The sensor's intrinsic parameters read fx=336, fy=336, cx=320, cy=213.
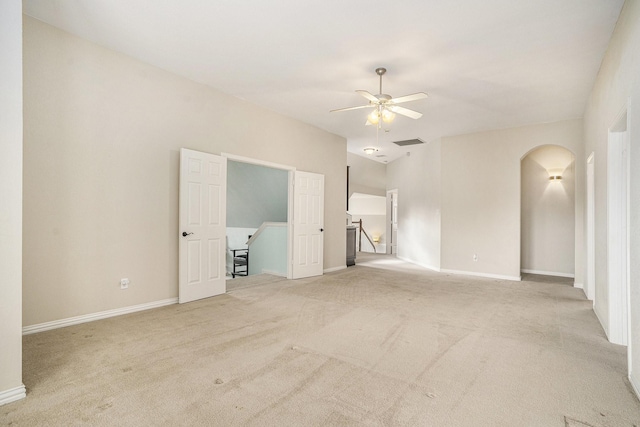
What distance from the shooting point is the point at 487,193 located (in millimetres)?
6812

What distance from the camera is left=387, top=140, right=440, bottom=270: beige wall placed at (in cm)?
764

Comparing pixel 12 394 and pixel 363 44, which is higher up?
pixel 363 44

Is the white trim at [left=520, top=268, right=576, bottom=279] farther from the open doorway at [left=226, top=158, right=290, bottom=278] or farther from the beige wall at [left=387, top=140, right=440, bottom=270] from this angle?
the open doorway at [left=226, top=158, right=290, bottom=278]

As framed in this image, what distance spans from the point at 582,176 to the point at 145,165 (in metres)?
6.69

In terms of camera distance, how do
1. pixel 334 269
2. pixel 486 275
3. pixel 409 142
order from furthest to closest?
pixel 409 142 → pixel 334 269 → pixel 486 275

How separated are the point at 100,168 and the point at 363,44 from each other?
10.4 ft

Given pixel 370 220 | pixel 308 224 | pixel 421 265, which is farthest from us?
pixel 370 220

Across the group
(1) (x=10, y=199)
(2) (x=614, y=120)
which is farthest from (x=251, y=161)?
(2) (x=614, y=120)

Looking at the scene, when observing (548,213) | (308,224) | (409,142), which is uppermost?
(409,142)

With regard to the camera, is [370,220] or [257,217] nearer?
[257,217]

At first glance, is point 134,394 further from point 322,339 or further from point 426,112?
point 426,112

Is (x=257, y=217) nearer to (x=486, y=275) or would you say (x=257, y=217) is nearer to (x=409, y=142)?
(x=409, y=142)

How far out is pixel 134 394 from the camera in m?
2.14

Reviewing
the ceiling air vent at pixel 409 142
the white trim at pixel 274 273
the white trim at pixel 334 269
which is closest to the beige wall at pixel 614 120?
the ceiling air vent at pixel 409 142
